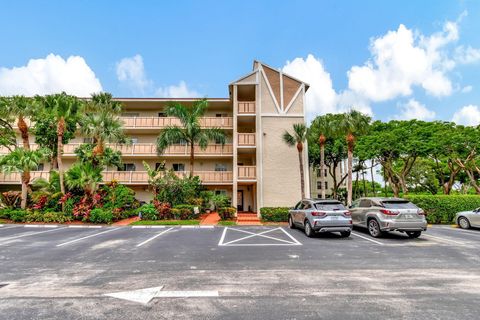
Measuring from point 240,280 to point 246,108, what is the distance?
17955 millimetres

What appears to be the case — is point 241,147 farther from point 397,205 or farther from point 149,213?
point 397,205

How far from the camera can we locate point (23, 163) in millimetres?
18203

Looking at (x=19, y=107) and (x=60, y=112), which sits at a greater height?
(x=19, y=107)

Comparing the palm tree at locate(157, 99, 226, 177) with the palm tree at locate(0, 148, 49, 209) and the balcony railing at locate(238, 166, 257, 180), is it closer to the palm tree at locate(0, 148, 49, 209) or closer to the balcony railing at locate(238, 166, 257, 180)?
the balcony railing at locate(238, 166, 257, 180)

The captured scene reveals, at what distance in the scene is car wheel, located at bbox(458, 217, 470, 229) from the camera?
14.8 metres

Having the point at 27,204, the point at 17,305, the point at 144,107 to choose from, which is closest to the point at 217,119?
the point at 144,107

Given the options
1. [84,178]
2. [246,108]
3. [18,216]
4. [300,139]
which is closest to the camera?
[18,216]

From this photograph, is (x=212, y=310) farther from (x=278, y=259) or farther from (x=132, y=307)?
(x=278, y=259)

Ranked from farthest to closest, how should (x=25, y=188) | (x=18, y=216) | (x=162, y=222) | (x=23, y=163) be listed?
1. (x=25, y=188)
2. (x=23, y=163)
3. (x=18, y=216)
4. (x=162, y=222)

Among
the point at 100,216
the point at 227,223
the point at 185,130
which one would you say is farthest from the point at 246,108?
the point at 100,216

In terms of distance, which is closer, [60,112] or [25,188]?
[60,112]

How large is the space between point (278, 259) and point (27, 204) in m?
21.7

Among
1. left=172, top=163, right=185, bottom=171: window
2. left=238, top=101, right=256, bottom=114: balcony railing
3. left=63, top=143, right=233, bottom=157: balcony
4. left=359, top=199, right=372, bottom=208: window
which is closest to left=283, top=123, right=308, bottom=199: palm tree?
left=238, top=101, right=256, bottom=114: balcony railing

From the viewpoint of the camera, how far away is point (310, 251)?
8594mm
